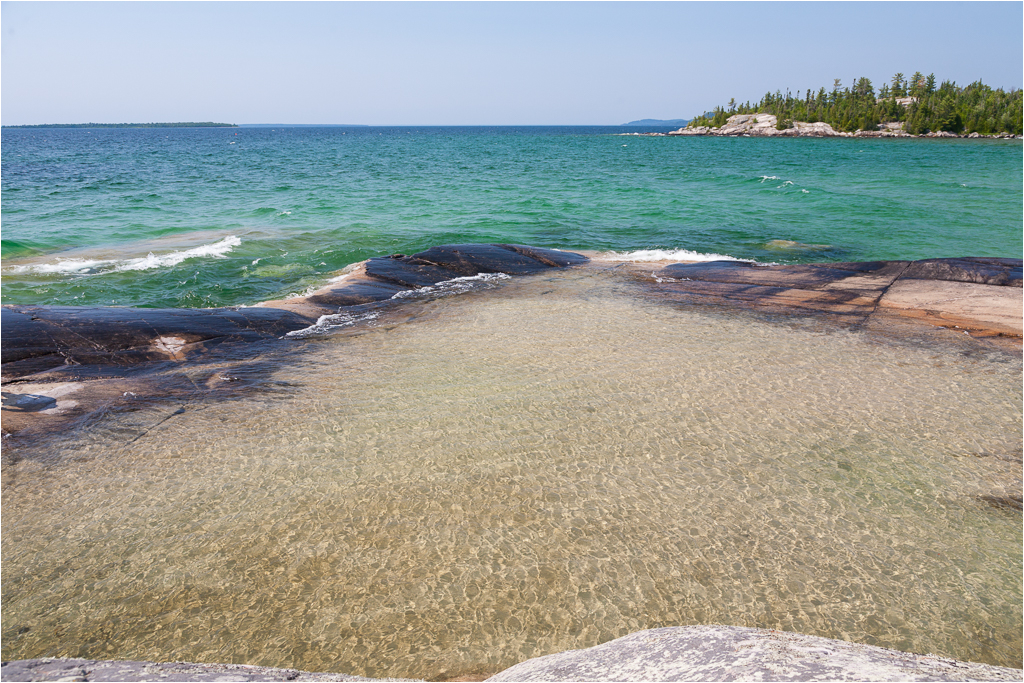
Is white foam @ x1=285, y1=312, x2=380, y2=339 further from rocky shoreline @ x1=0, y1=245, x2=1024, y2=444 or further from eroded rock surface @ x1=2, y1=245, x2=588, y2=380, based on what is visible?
eroded rock surface @ x1=2, y1=245, x2=588, y2=380

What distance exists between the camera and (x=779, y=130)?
10850cm

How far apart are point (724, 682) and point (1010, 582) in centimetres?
354

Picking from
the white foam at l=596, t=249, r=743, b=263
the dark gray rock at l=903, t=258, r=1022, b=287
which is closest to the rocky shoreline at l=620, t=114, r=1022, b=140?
the white foam at l=596, t=249, r=743, b=263

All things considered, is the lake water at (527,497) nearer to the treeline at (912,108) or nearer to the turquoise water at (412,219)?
the turquoise water at (412,219)

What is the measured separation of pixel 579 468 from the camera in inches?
211

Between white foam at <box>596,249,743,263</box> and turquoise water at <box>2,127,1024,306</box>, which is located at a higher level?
turquoise water at <box>2,127,1024,306</box>

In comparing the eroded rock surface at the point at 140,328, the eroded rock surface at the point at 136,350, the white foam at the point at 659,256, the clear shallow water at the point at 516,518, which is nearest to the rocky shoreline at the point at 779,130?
the white foam at the point at 659,256

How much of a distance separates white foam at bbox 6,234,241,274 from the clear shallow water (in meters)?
10.4

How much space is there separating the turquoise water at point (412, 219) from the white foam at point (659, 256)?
1.05 feet

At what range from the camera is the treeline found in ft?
287

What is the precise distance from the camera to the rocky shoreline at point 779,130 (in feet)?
302

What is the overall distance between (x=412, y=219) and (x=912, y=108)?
109 metres

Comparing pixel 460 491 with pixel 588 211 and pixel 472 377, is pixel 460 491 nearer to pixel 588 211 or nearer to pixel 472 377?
pixel 472 377

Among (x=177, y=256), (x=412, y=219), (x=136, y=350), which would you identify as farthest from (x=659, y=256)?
(x=177, y=256)
